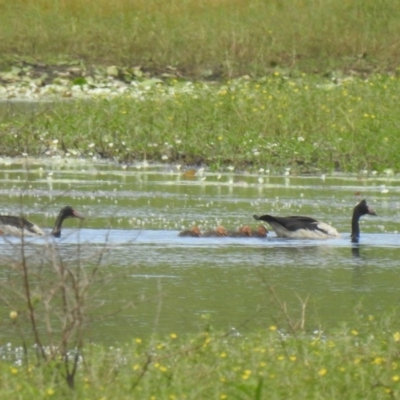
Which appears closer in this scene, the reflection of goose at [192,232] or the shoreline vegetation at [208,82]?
the reflection of goose at [192,232]

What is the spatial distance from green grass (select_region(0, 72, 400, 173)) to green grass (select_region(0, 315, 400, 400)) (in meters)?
10.4

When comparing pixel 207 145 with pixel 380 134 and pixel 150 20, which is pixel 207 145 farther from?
pixel 150 20

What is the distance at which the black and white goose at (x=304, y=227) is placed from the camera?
13.4 metres

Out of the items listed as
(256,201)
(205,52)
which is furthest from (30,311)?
(205,52)

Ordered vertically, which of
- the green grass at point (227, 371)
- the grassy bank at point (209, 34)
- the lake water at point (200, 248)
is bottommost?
the green grass at point (227, 371)

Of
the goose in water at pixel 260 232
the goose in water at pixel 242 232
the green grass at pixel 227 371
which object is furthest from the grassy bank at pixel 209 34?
the green grass at pixel 227 371

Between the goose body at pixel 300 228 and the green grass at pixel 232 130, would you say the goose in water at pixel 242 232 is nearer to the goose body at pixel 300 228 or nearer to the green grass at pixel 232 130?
the goose body at pixel 300 228

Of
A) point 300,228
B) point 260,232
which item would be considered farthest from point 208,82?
point 300,228

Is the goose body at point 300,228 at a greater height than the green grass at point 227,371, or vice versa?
the goose body at point 300,228

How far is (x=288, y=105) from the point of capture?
2003 centimetres

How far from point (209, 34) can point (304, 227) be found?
17.0 meters

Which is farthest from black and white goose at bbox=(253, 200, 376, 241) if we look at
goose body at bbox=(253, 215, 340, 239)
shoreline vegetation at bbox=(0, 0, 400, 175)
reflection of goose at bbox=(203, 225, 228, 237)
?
shoreline vegetation at bbox=(0, 0, 400, 175)

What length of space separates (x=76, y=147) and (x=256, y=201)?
13.8 feet

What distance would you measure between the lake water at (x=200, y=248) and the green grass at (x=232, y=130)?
0.60 meters
